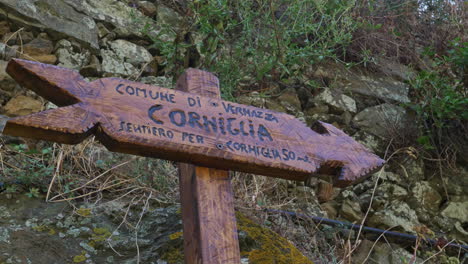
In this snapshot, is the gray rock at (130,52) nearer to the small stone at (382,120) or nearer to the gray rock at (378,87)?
the gray rock at (378,87)

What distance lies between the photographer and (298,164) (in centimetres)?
176

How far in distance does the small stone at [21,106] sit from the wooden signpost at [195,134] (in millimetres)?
1385

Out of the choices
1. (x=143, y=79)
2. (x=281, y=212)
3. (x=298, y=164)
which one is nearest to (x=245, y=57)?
(x=143, y=79)

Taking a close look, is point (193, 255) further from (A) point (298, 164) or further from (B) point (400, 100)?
(B) point (400, 100)

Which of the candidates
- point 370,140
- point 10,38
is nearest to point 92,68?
point 10,38

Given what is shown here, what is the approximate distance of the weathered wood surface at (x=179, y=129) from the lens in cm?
146

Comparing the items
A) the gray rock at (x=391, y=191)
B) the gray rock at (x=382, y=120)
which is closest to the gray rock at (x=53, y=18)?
the gray rock at (x=382, y=120)

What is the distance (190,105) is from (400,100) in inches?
114

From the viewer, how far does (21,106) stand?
2820mm

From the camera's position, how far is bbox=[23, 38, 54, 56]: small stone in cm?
301

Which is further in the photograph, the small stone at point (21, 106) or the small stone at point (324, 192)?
the small stone at point (324, 192)

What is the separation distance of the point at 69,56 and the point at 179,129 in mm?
1868

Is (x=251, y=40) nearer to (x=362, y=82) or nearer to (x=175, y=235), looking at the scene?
(x=362, y=82)

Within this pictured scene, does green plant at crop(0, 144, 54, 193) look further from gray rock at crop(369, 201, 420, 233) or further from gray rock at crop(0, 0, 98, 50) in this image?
gray rock at crop(369, 201, 420, 233)
